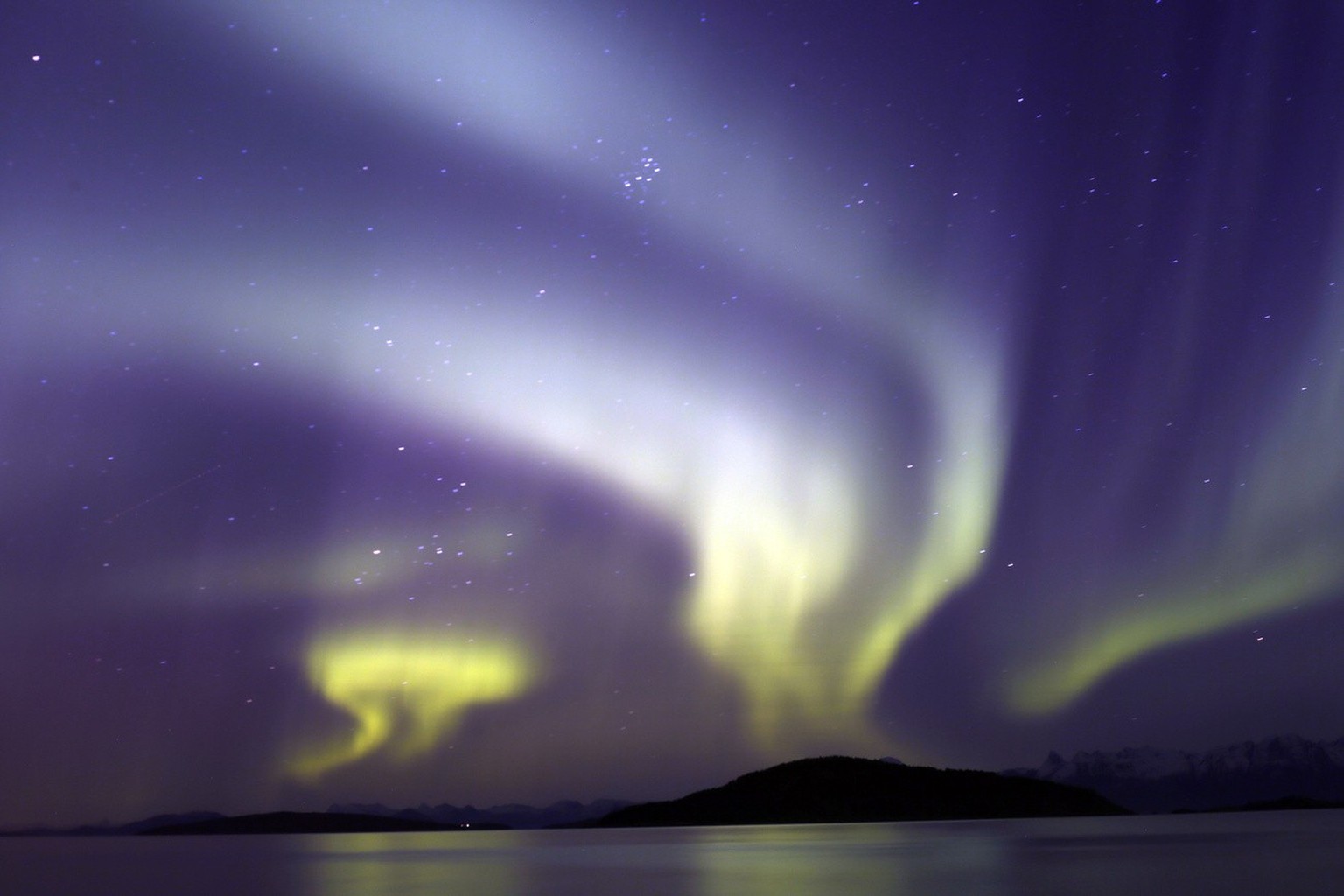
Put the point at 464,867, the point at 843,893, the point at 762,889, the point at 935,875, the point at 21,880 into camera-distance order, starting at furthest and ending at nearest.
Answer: the point at 464,867 → the point at 21,880 → the point at 935,875 → the point at 762,889 → the point at 843,893

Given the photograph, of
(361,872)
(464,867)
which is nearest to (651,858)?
(464,867)

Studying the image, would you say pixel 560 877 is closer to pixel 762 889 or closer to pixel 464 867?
pixel 762 889

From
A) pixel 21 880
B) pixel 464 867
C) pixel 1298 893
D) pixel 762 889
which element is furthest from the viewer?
pixel 464 867

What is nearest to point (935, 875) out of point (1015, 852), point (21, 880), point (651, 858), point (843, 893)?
point (843, 893)

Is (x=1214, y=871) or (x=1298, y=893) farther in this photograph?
(x=1214, y=871)

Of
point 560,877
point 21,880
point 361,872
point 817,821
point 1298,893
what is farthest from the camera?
point 817,821

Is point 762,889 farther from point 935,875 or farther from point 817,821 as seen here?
point 817,821

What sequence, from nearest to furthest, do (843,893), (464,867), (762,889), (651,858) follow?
(843,893) → (762,889) → (464,867) → (651,858)

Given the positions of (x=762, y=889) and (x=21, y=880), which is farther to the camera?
(x=21, y=880)

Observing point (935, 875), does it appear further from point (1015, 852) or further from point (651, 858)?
point (651, 858)

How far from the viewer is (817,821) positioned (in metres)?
194

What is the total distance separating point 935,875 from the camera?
26469 mm

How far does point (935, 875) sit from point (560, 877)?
10.2 m

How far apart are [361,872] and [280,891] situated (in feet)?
43.3
